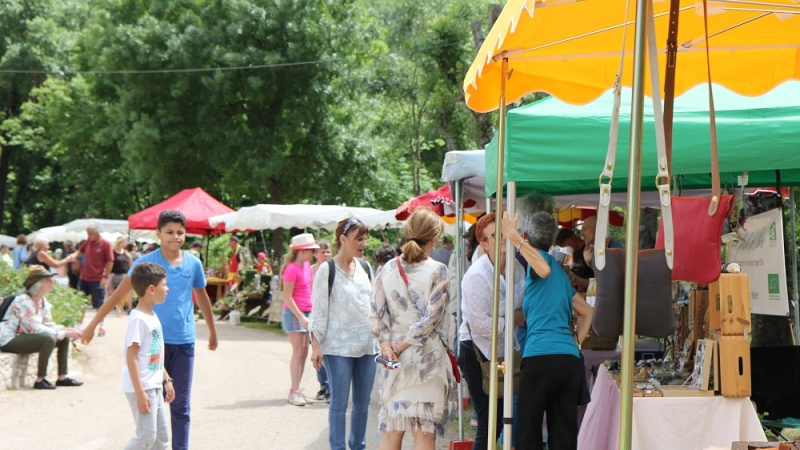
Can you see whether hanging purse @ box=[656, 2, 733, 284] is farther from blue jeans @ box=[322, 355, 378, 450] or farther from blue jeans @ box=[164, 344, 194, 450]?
blue jeans @ box=[164, 344, 194, 450]

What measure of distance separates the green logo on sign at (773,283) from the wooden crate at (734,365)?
110cm

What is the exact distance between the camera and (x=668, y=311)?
4.21m

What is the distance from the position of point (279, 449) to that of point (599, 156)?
13.3 ft

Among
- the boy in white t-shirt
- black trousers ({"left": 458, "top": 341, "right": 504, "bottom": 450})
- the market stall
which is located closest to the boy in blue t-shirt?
the boy in white t-shirt

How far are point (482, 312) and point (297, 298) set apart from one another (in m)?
4.64

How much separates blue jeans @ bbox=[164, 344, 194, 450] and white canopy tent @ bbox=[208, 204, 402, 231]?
1105 centimetres

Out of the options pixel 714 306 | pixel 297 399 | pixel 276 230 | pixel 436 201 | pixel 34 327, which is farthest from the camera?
pixel 276 230

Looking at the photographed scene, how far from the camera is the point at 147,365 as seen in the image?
5902 millimetres

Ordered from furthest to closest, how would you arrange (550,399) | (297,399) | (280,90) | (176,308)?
(280,90) < (297,399) < (176,308) < (550,399)

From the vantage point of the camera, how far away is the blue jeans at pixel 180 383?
260 inches

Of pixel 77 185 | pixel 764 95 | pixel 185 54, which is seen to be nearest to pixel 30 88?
pixel 77 185

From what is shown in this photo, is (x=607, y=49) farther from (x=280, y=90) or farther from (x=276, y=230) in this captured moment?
(x=280, y=90)

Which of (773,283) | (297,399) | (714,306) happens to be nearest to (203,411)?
(297,399)

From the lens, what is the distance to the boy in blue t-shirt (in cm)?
650
